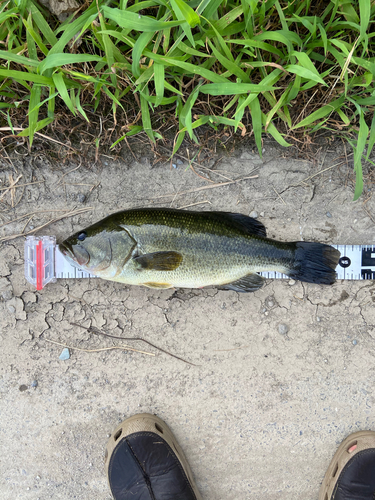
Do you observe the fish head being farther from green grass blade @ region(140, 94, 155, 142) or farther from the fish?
green grass blade @ region(140, 94, 155, 142)

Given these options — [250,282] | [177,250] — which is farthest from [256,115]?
[250,282]

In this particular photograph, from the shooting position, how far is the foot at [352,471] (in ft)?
9.71

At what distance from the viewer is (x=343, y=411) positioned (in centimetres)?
303

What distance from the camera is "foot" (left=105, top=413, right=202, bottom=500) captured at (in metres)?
2.96

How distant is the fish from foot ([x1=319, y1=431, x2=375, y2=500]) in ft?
5.80

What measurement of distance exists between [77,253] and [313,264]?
1.97 metres

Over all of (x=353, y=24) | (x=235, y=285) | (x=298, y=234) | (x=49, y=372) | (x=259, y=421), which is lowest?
(x=259, y=421)

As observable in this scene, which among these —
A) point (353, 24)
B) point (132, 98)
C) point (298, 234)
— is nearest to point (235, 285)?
point (298, 234)

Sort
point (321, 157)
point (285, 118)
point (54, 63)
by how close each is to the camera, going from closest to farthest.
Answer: point (54, 63)
point (285, 118)
point (321, 157)

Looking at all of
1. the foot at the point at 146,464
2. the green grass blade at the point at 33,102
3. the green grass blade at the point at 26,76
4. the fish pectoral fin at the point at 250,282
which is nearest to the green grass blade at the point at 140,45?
the green grass blade at the point at 26,76

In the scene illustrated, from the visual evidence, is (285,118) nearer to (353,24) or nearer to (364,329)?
(353,24)

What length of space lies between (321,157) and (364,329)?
1.71 meters

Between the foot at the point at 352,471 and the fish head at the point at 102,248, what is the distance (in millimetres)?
2815

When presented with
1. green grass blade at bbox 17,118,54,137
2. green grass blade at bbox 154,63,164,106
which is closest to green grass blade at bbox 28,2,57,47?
green grass blade at bbox 17,118,54,137
